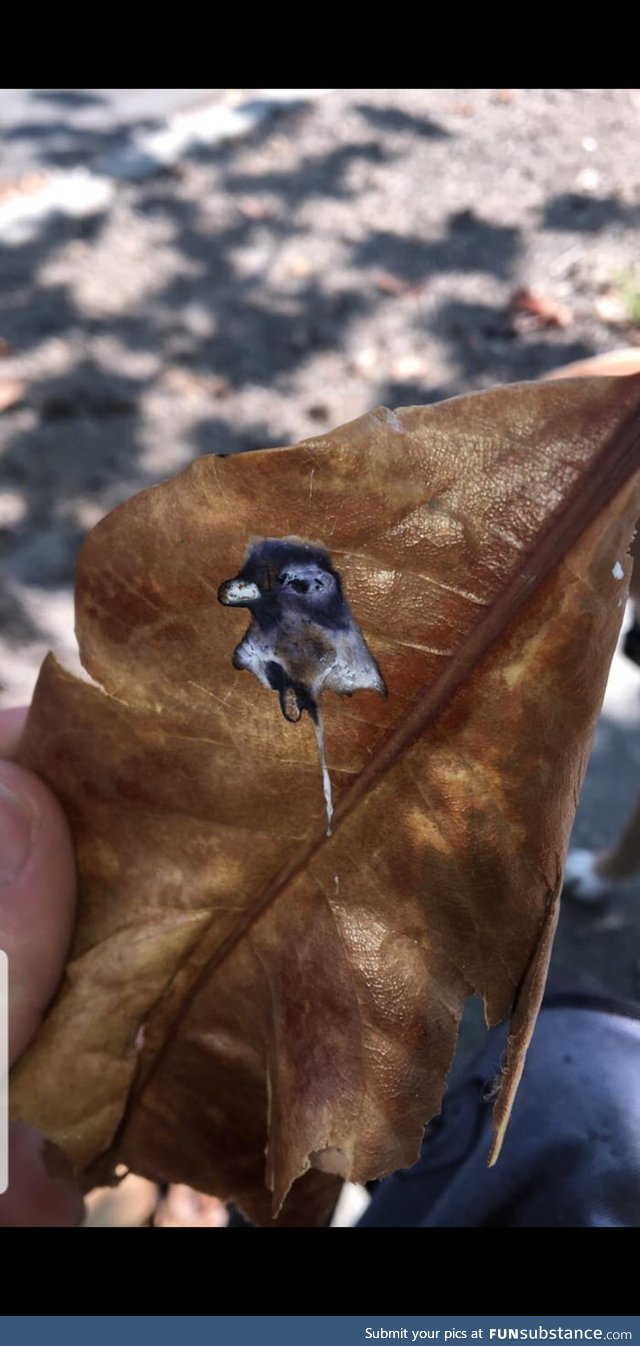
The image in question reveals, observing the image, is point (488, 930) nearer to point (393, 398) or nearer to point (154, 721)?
point (154, 721)

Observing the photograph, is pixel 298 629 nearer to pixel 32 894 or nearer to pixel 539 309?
pixel 32 894

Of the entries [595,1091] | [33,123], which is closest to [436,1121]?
[595,1091]

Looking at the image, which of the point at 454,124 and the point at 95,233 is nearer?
the point at 95,233

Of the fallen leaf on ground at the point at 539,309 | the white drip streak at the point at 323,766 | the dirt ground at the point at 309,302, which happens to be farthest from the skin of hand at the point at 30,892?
the fallen leaf on ground at the point at 539,309

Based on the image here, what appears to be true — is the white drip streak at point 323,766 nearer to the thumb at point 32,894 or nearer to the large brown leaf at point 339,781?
the large brown leaf at point 339,781

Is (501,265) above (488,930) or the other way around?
the other way around

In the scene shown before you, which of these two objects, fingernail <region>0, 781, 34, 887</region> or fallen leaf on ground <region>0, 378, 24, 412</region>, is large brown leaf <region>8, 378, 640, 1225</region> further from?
fallen leaf on ground <region>0, 378, 24, 412</region>

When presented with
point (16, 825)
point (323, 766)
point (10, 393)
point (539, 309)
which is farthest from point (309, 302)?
point (323, 766)

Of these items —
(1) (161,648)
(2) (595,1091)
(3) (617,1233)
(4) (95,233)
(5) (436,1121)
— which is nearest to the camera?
(1) (161,648)
